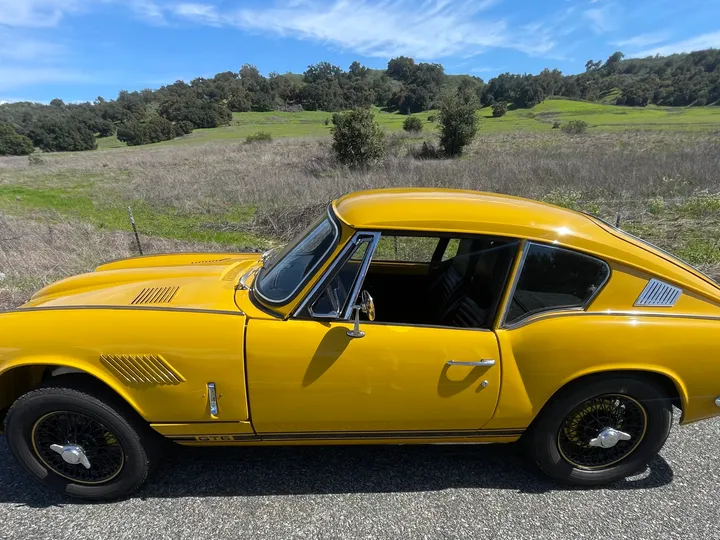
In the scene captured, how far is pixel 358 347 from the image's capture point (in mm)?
2055

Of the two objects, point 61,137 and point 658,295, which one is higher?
point 61,137

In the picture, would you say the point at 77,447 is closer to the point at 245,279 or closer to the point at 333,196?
the point at 245,279

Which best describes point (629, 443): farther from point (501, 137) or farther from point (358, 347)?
point (501, 137)

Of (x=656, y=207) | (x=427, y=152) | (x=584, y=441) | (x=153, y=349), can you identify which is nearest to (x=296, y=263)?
(x=153, y=349)

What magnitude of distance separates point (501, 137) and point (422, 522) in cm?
3725

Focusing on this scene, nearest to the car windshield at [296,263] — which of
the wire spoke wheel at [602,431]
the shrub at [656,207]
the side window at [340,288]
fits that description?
the side window at [340,288]

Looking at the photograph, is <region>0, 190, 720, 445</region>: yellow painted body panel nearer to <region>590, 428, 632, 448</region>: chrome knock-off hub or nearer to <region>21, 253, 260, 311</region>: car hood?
<region>21, 253, 260, 311</region>: car hood

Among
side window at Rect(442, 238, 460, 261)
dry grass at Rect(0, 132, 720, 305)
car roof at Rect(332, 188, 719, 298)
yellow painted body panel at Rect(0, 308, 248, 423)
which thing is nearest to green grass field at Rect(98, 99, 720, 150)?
dry grass at Rect(0, 132, 720, 305)

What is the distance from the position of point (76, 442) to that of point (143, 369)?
65 centimetres

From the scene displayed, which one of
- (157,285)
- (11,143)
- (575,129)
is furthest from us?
(11,143)

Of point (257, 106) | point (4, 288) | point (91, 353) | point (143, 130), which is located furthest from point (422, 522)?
point (257, 106)

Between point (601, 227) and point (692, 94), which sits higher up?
point (692, 94)

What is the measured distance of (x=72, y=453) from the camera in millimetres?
2170

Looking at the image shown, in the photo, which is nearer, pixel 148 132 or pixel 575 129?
pixel 575 129
